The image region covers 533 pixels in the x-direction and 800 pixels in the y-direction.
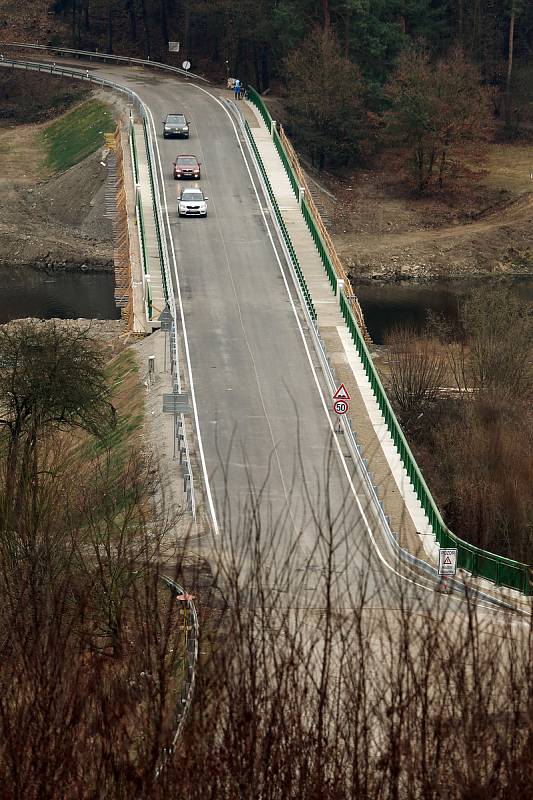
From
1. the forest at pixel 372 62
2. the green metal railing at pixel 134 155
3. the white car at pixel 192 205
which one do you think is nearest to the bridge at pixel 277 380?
the green metal railing at pixel 134 155

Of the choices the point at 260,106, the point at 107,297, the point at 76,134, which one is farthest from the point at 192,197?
the point at 76,134

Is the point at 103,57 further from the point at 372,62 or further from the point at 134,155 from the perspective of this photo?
the point at 134,155

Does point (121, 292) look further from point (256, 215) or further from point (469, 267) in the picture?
point (469, 267)

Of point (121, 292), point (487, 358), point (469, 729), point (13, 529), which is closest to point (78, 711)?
point (469, 729)

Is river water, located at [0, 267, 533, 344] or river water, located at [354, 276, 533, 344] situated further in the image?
river water, located at [354, 276, 533, 344]

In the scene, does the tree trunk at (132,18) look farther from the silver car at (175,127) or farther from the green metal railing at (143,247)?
the green metal railing at (143,247)

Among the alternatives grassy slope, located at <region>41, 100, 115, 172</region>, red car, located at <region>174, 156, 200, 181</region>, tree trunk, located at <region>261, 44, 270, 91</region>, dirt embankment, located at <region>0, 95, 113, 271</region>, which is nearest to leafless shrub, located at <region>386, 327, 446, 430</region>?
red car, located at <region>174, 156, 200, 181</region>

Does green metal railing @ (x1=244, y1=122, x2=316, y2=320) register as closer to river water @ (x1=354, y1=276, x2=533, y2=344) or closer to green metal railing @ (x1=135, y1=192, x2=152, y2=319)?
green metal railing @ (x1=135, y1=192, x2=152, y2=319)
